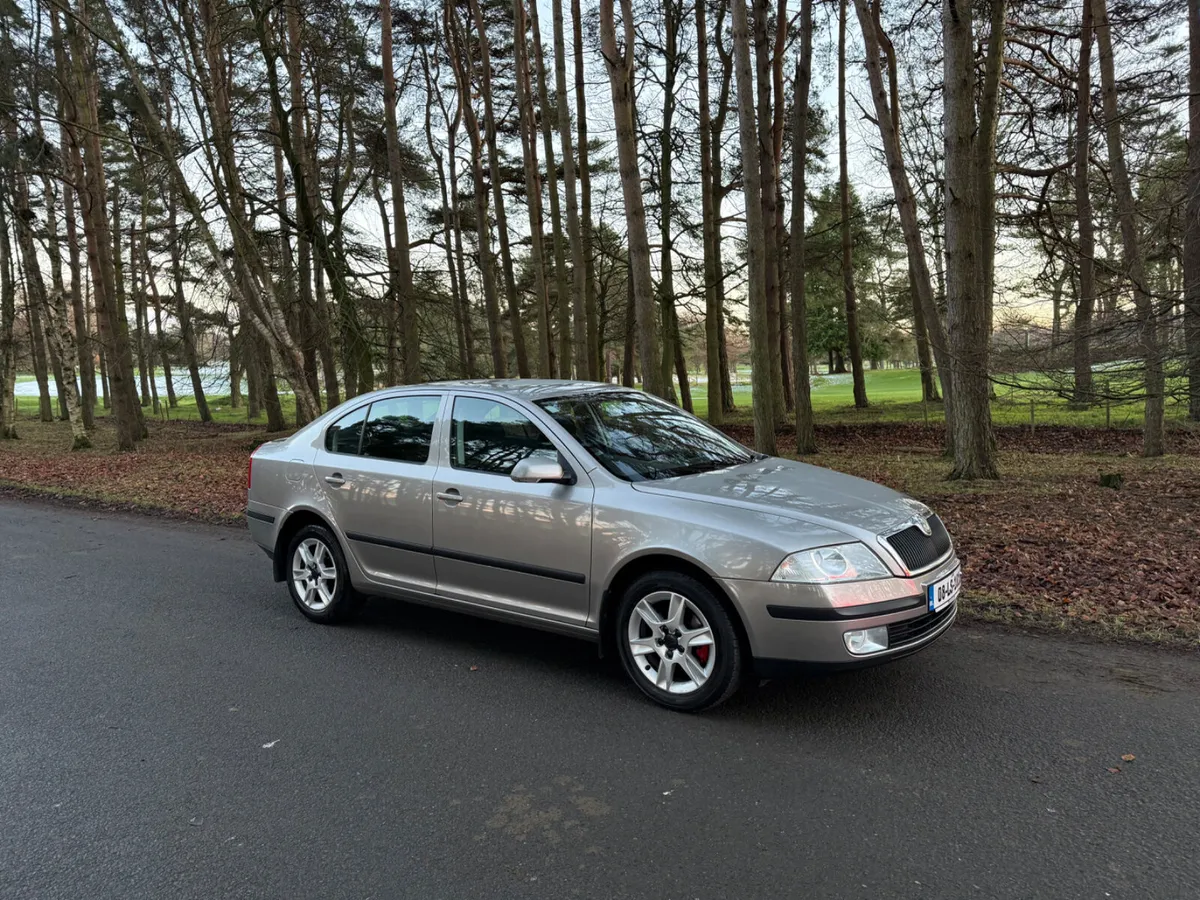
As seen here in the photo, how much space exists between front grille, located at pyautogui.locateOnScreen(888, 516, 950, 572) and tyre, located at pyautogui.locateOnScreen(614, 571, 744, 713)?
895mm

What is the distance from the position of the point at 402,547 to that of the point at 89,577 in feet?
12.3

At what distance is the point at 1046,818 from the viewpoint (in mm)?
2959

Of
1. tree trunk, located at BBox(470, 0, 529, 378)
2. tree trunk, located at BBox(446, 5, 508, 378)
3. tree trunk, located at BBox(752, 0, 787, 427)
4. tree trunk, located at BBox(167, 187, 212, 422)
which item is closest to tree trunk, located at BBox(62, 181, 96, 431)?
tree trunk, located at BBox(167, 187, 212, 422)

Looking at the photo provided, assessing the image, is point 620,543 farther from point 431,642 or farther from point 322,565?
point 322,565

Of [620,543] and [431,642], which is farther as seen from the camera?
[431,642]

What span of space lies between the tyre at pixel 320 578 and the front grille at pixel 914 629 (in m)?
3.50

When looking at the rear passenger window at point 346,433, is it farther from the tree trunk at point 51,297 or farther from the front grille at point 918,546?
the tree trunk at point 51,297

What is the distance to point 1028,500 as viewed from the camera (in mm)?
8898

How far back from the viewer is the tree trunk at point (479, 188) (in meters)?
20.6

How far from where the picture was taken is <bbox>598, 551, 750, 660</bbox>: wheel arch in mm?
3781

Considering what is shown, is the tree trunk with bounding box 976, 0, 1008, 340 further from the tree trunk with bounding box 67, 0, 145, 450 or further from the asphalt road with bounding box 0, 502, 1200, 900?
the tree trunk with bounding box 67, 0, 145, 450

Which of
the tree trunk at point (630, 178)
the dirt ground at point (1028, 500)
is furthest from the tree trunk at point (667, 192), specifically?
the tree trunk at point (630, 178)

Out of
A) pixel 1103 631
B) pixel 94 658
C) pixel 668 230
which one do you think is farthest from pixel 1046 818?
pixel 668 230

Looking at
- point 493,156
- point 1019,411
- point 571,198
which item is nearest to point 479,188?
point 493,156
